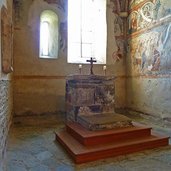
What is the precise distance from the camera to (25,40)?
812 centimetres

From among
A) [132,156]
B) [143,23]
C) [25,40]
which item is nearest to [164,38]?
[143,23]

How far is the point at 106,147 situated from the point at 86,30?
20.5ft

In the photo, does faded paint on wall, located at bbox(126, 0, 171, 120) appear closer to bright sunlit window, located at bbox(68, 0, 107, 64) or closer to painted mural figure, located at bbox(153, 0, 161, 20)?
painted mural figure, located at bbox(153, 0, 161, 20)

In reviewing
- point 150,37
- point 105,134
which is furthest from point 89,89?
point 150,37

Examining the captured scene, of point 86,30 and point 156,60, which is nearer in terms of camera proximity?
point 156,60

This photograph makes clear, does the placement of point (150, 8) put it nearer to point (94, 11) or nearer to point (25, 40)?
point (94, 11)

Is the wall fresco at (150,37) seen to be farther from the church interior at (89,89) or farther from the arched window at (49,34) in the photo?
the arched window at (49,34)

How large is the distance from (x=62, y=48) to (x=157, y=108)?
168 inches

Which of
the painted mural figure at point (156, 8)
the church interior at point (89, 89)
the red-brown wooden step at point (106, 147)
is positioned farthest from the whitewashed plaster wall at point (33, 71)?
the painted mural figure at point (156, 8)

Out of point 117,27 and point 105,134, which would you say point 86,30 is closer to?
point 117,27

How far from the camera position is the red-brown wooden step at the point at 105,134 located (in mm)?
4705

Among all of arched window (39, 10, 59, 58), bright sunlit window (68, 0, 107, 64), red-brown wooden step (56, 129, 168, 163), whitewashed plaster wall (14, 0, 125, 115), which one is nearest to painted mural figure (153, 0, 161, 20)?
bright sunlit window (68, 0, 107, 64)

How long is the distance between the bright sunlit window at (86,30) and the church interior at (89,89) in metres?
0.04

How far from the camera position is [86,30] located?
31.2ft
